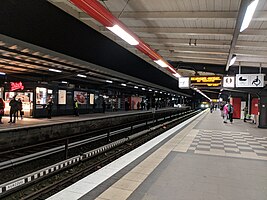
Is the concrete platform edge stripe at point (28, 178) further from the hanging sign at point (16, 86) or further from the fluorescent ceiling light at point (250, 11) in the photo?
the hanging sign at point (16, 86)

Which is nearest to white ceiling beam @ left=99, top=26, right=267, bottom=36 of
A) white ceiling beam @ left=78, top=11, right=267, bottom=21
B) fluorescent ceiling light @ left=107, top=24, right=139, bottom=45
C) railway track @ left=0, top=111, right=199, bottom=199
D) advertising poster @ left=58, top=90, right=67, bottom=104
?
white ceiling beam @ left=78, top=11, right=267, bottom=21

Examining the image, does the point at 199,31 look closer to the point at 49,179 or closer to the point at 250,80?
the point at 49,179

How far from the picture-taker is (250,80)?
1135 centimetres

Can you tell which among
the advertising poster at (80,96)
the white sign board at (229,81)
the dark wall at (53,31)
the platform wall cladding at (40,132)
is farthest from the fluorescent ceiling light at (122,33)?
the advertising poster at (80,96)

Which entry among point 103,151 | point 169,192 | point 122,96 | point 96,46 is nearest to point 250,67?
point 96,46

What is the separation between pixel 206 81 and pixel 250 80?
7.84 feet

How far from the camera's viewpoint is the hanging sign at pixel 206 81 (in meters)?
12.8

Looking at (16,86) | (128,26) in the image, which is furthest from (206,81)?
(16,86)

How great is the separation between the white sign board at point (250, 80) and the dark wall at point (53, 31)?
596 centimetres

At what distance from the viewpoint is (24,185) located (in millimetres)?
4723

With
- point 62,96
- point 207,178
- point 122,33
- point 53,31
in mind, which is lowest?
point 207,178

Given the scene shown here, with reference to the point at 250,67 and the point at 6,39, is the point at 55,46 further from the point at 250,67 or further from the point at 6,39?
the point at 250,67

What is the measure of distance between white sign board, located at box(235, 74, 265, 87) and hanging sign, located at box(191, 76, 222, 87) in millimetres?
1251

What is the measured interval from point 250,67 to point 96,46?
890 centimetres
